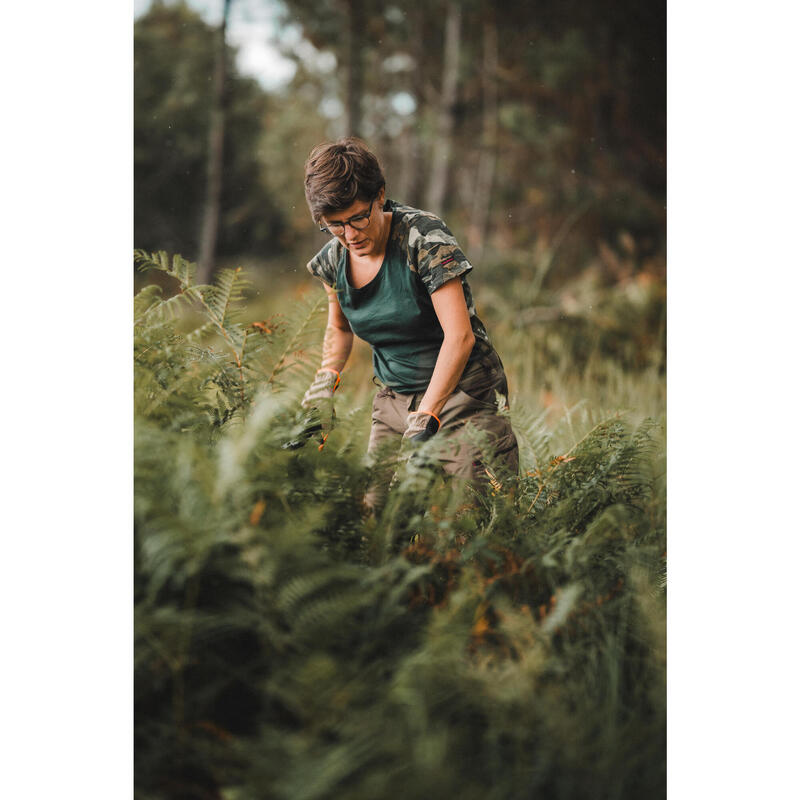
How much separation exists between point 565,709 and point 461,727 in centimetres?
19

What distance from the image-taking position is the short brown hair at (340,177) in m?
1.63

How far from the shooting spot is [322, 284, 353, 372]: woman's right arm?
1995mm

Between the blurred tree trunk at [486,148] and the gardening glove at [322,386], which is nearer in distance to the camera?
the gardening glove at [322,386]

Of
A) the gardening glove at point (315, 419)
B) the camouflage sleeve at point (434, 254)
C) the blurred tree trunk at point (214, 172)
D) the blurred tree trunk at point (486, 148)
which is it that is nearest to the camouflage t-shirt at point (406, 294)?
the camouflage sleeve at point (434, 254)

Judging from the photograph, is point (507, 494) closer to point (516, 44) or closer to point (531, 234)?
point (516, 44)

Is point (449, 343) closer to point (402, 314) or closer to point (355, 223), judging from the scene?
point (402, 314)

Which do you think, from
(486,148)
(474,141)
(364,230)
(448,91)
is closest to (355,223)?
(364,230)

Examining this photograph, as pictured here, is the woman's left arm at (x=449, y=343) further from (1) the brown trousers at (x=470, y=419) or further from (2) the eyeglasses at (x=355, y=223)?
(2) the eyeglasses at (x=355, y=223)

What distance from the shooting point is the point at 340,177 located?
1.63 metres

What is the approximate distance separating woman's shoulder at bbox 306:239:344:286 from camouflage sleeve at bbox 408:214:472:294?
9.8 inches

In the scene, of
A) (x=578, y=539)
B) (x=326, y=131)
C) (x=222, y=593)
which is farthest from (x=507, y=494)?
(x=326, y=131)

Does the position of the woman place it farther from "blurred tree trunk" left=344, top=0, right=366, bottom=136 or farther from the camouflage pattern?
"blurred tree trunk" left=344, top=0, right=366, bottom=136

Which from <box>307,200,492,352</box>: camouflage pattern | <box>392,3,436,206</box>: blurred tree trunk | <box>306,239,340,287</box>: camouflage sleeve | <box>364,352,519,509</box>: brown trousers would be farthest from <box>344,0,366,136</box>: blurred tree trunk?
<box>364,352,519,509</box>: brown trousers

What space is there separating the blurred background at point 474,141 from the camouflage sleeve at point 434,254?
0.80m
